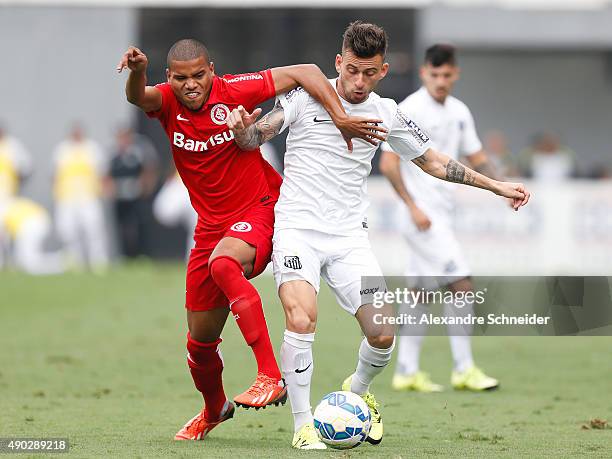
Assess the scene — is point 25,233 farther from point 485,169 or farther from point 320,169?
point 320,169

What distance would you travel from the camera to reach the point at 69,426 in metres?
7.89

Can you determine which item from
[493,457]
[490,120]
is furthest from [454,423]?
[490,120]

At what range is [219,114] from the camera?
287 inches

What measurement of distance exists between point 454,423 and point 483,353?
15.1 ft

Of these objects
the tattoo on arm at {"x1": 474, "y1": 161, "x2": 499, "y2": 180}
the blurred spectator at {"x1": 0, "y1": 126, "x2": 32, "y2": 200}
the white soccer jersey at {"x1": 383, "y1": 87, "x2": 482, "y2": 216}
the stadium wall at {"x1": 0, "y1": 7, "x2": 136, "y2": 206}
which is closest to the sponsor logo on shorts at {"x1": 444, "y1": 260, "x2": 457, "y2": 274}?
the white soccer jersey at {"x1": 383, "y1": 87, "x2": 482, "y2": 216}

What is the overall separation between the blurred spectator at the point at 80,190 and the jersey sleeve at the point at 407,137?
628 inches

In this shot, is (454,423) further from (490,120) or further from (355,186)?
(490,120)

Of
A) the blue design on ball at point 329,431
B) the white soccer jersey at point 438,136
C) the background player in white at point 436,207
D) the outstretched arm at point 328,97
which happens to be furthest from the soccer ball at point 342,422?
the white soccer jersey at point 438,136

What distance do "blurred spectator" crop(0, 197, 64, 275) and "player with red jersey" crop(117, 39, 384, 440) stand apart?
610 inches

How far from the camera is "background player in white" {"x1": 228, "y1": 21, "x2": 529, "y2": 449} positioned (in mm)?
7098

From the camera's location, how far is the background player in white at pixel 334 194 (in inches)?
279

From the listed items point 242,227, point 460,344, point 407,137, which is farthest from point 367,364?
point 460,344

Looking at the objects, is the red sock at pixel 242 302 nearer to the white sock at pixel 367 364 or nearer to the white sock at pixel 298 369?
the white sock at pixel 298 369

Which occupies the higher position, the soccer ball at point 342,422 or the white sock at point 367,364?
the white sock at point 367,364
